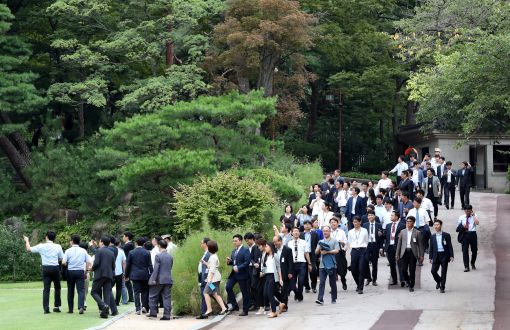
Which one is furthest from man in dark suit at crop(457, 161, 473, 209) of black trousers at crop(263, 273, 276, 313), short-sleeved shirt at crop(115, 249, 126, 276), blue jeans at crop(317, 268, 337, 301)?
short-sleeved shirt at crop(115, 249, 126, 276)

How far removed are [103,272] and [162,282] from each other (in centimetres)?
131

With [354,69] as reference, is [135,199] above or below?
below

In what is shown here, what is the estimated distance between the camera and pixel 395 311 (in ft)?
66.4

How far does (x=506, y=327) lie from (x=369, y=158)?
44663 millimetres

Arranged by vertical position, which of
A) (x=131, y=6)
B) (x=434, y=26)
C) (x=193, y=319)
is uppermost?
(x=131, y=6)

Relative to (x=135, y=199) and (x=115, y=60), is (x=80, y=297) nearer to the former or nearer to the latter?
(x=135, y=199)

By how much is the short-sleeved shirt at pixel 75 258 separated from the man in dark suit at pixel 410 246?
7.51 meters

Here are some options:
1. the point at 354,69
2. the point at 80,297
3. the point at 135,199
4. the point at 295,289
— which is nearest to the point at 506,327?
the point at 295,289

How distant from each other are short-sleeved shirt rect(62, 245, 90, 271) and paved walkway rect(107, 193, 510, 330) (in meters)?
1.62

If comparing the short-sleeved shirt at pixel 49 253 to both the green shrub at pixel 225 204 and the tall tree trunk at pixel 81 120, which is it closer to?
the green shrub at pixel 225 204

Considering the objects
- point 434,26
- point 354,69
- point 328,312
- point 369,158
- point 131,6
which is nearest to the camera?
point 328,312

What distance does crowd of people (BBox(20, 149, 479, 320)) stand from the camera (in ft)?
68.1

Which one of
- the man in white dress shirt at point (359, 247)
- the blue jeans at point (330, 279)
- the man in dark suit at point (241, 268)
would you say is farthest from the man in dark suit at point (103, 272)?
the man in white dress shirt at point (359, 247)

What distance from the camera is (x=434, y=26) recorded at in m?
32.8
